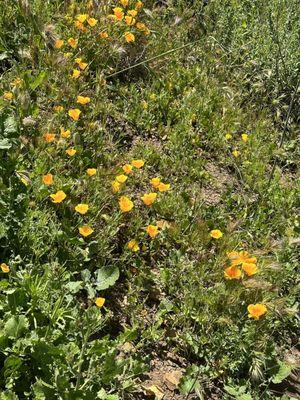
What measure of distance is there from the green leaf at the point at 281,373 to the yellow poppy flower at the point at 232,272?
52 cm

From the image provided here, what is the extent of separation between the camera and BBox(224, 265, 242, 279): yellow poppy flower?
124 inches

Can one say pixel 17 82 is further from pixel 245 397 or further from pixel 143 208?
pixel 245 397

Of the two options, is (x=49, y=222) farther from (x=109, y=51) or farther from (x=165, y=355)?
(x=109, y=51)

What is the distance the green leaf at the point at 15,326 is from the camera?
242cm

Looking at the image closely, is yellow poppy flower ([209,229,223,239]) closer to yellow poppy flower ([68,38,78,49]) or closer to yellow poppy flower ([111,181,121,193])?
yellow poppy flower ([111,181,121,193])

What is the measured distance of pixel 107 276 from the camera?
9.86 feet

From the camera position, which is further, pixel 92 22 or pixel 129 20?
pixel 129 20

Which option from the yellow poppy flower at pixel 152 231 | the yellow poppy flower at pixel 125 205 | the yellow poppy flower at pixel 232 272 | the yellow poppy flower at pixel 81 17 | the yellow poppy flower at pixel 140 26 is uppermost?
the yellow poppy flower at pixel 81 17

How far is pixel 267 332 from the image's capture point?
10.5 ft

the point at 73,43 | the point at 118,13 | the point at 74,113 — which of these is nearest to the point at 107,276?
the point at 74,113

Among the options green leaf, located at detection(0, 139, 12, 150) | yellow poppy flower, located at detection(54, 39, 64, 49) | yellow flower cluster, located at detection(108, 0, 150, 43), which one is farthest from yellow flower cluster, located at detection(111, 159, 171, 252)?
yellow flower cluster, located at detection(108, 0, 150, 43)

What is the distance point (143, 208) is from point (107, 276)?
0.75 metres

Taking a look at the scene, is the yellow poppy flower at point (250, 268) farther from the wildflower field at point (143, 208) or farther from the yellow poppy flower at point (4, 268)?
the yellow poppy flower at point (4, 268)

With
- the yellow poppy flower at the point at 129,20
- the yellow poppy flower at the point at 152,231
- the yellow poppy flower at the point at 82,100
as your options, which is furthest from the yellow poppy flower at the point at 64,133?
the yellow poppy flower at the point at 129,20
